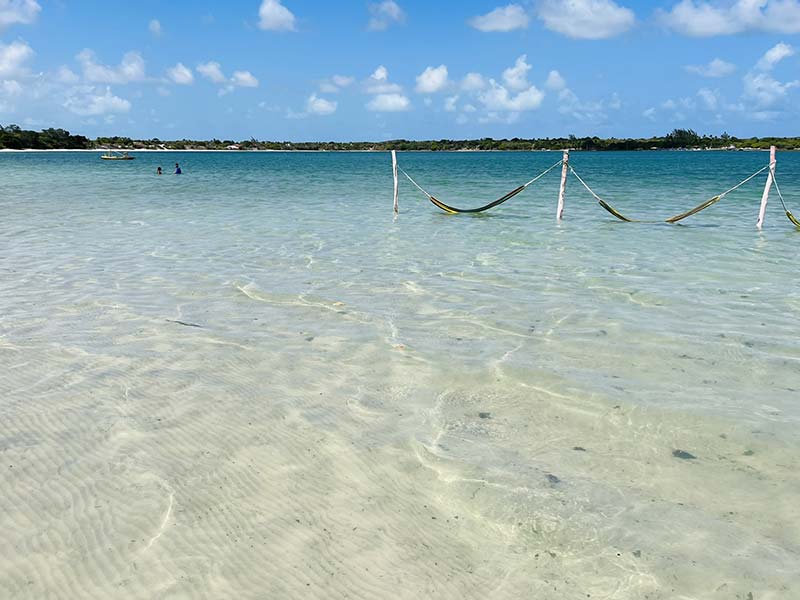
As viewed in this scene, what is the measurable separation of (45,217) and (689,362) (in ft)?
63.6

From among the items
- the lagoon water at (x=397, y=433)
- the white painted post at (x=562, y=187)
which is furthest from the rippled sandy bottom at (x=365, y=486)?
the white painted post at (x=562, y=187)

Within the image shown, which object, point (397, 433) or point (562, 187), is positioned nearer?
point (397, 433)

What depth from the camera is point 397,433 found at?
5.12 meters

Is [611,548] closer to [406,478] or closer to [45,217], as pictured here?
[406,478]

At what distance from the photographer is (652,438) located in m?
5.11

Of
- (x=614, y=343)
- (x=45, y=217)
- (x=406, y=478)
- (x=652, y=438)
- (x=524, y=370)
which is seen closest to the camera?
(x=406, y=478)

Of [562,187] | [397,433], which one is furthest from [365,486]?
[562,187]

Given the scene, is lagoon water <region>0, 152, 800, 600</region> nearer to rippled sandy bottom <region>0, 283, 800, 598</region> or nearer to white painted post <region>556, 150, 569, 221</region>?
rippled sandy bottom <region>0, 283, 800, 598</region>

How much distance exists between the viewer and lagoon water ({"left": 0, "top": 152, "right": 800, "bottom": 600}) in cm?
353

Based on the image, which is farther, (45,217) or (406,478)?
(45,217)

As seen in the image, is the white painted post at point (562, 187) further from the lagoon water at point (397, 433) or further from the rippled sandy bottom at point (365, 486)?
the rippled sandy bottom at point (365, 486)

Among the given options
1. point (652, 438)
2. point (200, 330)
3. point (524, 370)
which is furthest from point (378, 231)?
point (652, 438)

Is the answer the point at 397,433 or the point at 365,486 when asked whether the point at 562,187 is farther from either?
the point at 365,486

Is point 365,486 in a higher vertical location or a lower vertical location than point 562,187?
lower
